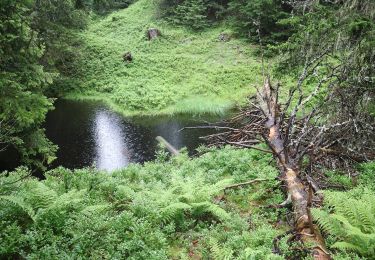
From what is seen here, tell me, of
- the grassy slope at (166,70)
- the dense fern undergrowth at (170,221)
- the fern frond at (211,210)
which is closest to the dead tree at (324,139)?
the dense fern undergrowth at (170,221)

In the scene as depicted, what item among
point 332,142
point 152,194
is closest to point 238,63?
point 332,142

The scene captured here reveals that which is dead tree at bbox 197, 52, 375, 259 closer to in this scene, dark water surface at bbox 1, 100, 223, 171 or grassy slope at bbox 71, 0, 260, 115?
dark water surface at bbox 1, 100, 223, 171

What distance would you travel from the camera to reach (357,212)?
5422 millimetres

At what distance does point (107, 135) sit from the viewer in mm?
21125

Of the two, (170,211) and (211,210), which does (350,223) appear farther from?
(170,211)

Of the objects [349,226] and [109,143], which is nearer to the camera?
[349,226]

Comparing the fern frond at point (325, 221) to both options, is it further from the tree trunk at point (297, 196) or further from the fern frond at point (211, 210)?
the fern frond at point (211, 210)

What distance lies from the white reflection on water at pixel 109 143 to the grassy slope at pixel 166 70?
2.41 meters

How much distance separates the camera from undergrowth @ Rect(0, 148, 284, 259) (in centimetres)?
542

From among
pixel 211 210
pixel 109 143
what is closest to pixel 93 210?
pixel 211 210

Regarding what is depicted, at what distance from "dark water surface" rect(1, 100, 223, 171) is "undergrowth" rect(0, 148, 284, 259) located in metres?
9.18

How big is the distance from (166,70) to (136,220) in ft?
85.2

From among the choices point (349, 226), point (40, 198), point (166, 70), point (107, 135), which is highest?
point (349, 226)

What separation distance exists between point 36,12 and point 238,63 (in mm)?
15283
